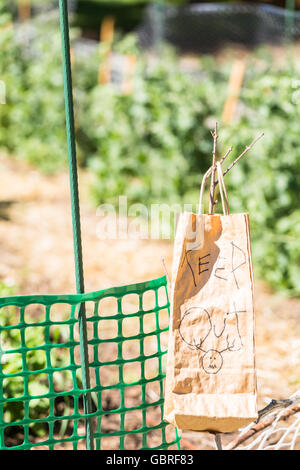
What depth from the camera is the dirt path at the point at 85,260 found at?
12.5 feet

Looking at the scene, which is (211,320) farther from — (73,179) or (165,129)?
(165,129)

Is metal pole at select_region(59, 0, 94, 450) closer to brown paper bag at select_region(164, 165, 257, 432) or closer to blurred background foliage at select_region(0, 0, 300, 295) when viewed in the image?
brown paper bag at select_region(164, 165, 257, 432)

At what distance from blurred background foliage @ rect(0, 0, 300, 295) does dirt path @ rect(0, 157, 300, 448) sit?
0.32m

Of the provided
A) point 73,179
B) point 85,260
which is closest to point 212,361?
point 73,179

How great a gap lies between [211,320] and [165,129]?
3634 millimetres

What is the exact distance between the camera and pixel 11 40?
295 inches

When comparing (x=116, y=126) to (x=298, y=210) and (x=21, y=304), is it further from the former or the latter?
(x=21, y=304)

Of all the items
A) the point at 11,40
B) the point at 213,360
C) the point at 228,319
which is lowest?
the point at 213,360

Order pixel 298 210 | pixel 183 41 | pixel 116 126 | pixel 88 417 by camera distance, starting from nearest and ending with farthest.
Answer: pixel 88 417, pixel 298 210, pixel 116 126, pixel 183 41

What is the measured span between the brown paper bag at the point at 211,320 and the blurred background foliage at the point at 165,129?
72.0 inches

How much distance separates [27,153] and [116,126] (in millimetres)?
1855

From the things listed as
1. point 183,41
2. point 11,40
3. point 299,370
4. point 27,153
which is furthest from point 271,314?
Answer: point 183,41

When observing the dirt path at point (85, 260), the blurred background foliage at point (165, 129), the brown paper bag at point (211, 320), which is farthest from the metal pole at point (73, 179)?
the blurred background foliage at point (165, 129)

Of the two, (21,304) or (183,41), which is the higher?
(183,41)
